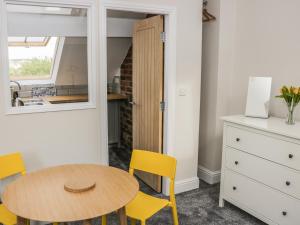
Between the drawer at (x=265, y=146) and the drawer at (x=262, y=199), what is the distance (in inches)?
11.4

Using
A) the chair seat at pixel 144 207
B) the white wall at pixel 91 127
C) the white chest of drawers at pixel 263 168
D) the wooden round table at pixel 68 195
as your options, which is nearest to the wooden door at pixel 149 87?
the white wall at pixel 91 127

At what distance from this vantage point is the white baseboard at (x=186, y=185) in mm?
Result: 3551

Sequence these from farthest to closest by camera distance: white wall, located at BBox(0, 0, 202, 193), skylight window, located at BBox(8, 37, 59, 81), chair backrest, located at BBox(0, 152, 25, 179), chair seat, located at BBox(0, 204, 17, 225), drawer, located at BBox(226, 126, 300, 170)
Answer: skylight window, located at BBox(8, 37, 59, 81) < white wall, located at BBox(0, 0, 202, 193) < drawer, located at BBox(226, 126, 300, 170) < chair backrest, located at BBox(0, 152, 25, 179) < chair seat, located at BBox(0, 204, 17, 225)

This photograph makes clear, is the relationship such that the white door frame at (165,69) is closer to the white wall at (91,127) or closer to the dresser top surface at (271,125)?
the white wall at (91,127)

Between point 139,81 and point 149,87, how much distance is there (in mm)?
271

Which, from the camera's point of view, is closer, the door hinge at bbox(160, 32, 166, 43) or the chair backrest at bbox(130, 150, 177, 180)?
the chair backrest at bbox(130, 150, 177, 180)

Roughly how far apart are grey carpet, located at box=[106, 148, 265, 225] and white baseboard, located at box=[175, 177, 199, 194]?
0.05m

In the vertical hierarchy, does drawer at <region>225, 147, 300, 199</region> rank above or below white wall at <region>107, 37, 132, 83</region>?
below

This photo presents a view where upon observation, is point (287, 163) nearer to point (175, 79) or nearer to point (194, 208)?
point (194, 208)

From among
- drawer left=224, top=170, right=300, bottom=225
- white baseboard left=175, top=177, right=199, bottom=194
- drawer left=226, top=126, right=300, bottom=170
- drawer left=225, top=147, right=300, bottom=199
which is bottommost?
white baseboard left=175, top=177, right=199, bottom=194

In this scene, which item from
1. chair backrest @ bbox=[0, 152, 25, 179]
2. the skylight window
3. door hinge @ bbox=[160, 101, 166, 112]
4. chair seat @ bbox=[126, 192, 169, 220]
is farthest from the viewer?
the skylight window

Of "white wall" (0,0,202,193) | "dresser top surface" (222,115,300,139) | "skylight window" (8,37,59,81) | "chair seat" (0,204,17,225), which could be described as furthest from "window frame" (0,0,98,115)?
"skylight window" (8,37,59,81)

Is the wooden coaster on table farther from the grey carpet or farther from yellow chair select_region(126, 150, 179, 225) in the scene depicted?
the grey carpet

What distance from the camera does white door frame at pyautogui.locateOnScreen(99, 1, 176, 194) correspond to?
2902 mm
